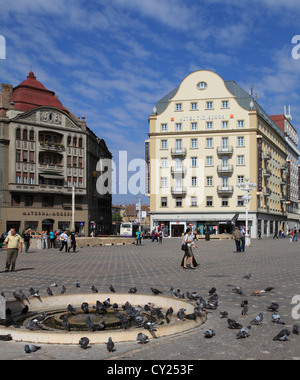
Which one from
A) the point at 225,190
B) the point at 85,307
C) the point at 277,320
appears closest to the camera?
the point at 277,320

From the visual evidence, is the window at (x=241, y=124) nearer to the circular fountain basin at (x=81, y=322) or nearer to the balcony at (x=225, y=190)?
the balcony at (x=225, y=190)

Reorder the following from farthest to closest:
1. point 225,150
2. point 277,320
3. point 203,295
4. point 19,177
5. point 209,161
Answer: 1. point 209,161
2. point 225,150
3. point 19,177
4. point 203,295
5. point 277,320

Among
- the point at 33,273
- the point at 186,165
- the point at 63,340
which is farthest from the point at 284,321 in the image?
the point at 186,165

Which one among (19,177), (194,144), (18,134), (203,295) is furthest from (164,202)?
(203,295)

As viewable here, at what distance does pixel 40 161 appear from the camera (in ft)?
197

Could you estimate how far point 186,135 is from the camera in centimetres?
6269

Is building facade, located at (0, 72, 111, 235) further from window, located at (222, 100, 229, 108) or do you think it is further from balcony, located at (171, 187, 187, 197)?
window, located at (222, 100, 229, 108)

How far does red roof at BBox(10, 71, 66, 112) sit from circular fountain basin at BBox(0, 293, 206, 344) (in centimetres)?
5329

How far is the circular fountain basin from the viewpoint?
20.6ft

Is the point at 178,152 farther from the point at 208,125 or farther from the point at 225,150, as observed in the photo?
the point at 225,150

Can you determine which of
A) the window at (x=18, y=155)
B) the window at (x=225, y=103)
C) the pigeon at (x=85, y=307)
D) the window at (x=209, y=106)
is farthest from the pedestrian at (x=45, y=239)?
the window at (x=225, y=103)

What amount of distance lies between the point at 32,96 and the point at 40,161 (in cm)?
954

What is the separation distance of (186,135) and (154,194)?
9616 millimetres
